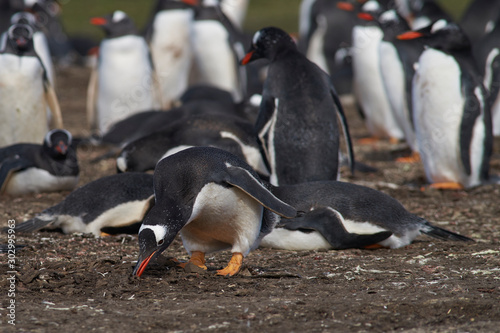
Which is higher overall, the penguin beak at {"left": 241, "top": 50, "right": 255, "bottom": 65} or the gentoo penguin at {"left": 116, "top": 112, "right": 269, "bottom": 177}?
the penguin beak at {"left": 241, "top": 50, "right": 255, "bottom": 65}

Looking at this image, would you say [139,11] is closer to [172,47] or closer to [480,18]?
[172,47]

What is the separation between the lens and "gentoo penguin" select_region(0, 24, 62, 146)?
7.18 meters

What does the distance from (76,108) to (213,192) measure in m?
10.2

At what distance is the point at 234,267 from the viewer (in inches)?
137

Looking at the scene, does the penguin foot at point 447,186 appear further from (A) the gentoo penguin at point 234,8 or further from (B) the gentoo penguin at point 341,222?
(A) the gentoo penguin at point 234,8

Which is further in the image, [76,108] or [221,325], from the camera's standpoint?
[76,108]

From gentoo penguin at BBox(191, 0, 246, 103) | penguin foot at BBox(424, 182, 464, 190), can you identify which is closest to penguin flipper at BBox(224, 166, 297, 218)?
penguin foot at BBox(424, 182, 464, 190)

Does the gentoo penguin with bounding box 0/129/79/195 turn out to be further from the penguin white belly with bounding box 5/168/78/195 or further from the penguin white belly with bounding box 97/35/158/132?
the penguin white belly with bounding box 97/35/158/132

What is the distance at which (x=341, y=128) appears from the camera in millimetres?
5668

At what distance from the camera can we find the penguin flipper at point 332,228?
13.5 feet

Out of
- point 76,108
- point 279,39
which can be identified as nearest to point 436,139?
point 279,39

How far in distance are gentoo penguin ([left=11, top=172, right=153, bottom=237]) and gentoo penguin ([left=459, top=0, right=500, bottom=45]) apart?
28.4ft

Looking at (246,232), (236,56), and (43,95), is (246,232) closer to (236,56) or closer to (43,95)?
(43,95)

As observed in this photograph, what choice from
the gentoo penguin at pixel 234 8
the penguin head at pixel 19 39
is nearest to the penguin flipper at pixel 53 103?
the penguin head at pixel 19 39
